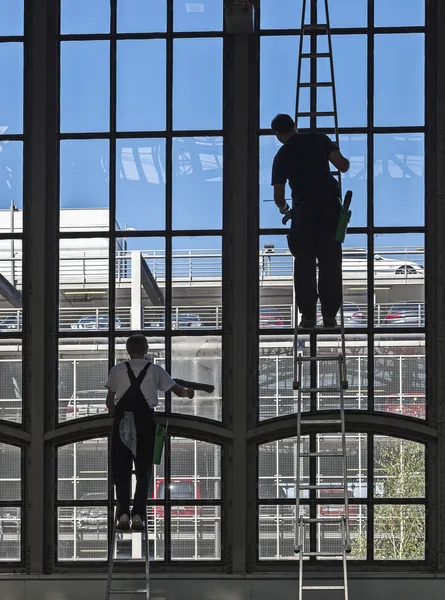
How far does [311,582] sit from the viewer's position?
6699 millimetres

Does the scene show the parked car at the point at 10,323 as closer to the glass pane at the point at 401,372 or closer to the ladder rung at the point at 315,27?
the glass pane at the point at 401,372

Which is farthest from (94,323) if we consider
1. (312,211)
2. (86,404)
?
(312,211)

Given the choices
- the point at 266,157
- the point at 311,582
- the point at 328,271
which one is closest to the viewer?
the point at 328,271

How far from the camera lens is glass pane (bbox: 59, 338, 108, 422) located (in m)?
7.02

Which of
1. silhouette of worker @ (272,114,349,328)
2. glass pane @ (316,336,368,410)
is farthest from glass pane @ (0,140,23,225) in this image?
glass pane @ (316,336,368,410)

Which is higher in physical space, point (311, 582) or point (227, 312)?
point (227, 312)

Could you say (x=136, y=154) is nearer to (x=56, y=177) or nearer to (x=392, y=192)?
(x=56, y=177)

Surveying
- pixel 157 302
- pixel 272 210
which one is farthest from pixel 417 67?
pixel 157 302

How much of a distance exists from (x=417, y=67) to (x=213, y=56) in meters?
1.57

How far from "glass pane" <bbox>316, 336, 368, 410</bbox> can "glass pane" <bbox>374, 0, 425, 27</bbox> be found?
7.21 ft

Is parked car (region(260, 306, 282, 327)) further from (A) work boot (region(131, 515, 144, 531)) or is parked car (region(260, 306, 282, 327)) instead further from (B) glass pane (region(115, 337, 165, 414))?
(A) work boot (region(131, 515, 144, 531))

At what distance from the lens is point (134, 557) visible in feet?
22.5

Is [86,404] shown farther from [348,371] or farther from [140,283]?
[348,371]

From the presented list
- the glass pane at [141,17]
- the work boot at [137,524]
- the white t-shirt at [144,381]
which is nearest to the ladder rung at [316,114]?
the glass pane at [141,17]
